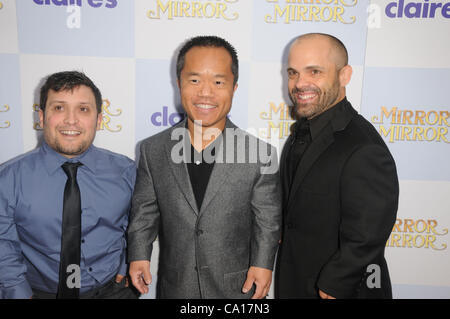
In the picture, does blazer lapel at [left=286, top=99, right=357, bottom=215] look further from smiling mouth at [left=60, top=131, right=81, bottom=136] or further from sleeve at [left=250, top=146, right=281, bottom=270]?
smiling mouth at [left=60, top=131, right=81, bottom=136]

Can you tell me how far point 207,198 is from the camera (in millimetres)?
1843

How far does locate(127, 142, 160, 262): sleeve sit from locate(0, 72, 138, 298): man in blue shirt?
0.13 meters

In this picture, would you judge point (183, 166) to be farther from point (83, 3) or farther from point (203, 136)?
point (83, 3)

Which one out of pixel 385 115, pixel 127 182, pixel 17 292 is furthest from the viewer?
pixel 385 115

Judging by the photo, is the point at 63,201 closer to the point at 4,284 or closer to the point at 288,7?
the point at 4,284

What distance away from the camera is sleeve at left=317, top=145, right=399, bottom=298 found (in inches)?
66.4

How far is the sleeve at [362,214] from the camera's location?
1688 mm

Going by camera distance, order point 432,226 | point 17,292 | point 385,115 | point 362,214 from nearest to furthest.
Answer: point 362,214 < point 17,292 < point 385,115 < point 432,226

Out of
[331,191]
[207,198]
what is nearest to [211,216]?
[207,198]

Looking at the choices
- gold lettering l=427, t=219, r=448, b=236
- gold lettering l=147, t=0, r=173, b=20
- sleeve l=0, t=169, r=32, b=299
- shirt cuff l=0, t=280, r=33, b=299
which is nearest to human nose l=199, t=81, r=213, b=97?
gold lettering l=147, t=0, r=173, b=20

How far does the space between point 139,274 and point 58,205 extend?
639 millimetres

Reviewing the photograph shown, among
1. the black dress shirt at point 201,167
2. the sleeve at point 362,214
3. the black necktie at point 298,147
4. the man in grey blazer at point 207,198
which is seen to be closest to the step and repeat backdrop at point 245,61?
the black necktie at point 298,147

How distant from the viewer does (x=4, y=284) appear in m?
1.83
